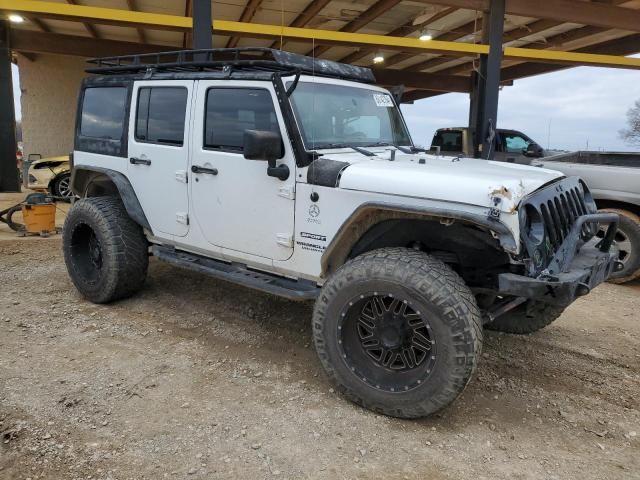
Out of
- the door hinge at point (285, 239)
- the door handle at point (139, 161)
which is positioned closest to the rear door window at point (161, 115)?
the door handle at point (139, 161)

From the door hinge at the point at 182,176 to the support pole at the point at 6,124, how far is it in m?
8.96

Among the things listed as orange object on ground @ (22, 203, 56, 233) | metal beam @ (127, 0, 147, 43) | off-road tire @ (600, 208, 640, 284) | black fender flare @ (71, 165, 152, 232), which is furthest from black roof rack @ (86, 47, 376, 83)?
metal beam @ (127, 0, 147, 43)

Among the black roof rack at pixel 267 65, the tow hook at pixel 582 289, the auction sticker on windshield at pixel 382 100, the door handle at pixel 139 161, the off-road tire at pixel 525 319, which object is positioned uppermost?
the black roof rack at pixel 267 65

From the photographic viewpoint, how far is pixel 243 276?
3.68 meters

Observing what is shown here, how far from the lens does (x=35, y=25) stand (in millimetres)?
11578

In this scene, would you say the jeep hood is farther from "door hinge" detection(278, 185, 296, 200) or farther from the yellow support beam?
the yellow support beam

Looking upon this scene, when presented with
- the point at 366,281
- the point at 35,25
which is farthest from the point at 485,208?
the point at 35,25

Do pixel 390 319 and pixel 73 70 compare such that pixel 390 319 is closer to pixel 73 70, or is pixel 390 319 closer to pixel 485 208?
pixel 485 208

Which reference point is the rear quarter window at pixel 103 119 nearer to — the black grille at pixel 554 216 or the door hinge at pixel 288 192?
the door hinge at pixel 288 192

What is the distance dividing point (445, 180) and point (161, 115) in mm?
2551

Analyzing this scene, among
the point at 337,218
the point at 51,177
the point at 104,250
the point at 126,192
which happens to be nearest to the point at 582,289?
the point at 337,218

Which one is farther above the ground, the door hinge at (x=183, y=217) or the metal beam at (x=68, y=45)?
the metal beam at (x=68, y=45)

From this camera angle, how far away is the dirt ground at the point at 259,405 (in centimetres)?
245

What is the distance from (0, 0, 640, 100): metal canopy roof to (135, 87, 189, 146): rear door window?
3.72 meters
